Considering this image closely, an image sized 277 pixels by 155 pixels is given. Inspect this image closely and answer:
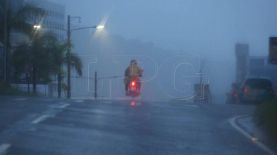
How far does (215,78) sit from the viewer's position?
5869 cm

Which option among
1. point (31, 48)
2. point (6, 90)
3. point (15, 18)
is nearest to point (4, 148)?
point (6, 90)

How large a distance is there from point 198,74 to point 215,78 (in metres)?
4.19

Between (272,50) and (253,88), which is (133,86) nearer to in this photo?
(253,88)

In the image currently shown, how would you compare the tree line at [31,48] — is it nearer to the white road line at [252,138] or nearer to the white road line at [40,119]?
the white road line at [40,119]

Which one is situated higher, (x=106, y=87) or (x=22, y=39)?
(x=22, y=39)

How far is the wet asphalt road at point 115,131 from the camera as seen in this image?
12.4 meters

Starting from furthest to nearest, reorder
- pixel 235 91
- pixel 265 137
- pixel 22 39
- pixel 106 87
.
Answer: pixel 106 87 < pixel 22 39 < pixel 235 91 < pixel 265 137

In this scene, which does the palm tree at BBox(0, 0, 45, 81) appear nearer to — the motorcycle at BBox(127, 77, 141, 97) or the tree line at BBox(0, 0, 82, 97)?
the tree line at BBox(0, 0, 82, 97)

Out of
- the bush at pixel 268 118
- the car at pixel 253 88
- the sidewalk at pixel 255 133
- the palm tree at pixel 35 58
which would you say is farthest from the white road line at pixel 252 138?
the palm tree at pixel 35 58

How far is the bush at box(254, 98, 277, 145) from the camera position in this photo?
13.6 meters

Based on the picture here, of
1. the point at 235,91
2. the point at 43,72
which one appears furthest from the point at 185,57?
the point at 235,91

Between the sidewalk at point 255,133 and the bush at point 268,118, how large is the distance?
0.52ft

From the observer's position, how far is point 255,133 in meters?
15.8

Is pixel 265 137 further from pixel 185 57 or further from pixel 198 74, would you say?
pixel 185 57
